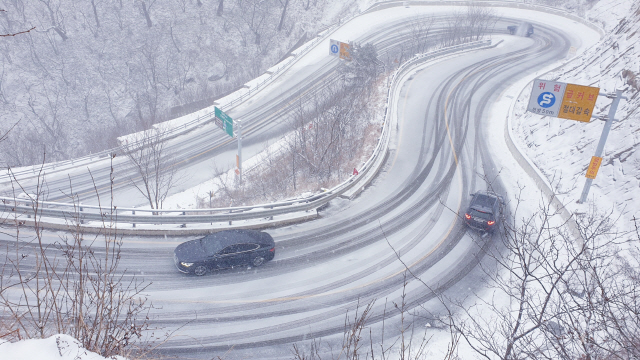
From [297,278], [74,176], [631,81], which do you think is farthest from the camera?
[74,176]

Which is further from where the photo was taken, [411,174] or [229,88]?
[229,88]

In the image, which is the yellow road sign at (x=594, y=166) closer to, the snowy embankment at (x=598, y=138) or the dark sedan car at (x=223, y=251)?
the snowy embankment at (x=598, y=138)

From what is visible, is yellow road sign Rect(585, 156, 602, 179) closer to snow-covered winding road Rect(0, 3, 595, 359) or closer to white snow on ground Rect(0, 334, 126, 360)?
snow-covered winding road Rect(0, 3, 595, 359)

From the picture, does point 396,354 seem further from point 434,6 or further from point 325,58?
point 434,6

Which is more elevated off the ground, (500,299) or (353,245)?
(353,245)

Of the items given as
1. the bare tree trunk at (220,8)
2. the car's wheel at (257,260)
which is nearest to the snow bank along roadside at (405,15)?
the bare tree trunk at (220,8)

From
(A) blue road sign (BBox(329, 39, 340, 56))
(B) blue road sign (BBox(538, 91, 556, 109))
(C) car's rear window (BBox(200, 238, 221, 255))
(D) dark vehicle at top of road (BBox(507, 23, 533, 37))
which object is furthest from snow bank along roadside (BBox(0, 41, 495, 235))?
(D) dark vehicle at top of road (BBox(507, 23, 533, 37))

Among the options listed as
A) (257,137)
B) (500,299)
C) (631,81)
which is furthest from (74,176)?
(631,81)
